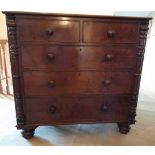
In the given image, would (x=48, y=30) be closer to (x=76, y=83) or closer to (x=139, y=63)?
(x=76, y=83)

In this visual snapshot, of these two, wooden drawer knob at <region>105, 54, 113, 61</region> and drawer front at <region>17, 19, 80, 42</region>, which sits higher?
drawer front at <region>17, 19, 80, 42</region>

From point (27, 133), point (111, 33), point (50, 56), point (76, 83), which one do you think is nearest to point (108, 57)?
point (111, 33)

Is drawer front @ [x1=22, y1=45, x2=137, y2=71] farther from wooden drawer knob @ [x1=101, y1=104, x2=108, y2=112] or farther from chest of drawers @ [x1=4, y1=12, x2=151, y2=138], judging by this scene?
wooden drawer knob @ [x1=101, y1=104, x2=108, y2=112]

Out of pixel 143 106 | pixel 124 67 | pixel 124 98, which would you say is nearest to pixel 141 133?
pixel 124 98

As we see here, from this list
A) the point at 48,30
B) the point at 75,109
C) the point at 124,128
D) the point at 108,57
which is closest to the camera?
the point at 48,30

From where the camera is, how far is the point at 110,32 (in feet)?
4.06

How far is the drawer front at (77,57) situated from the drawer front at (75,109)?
290 millimetres

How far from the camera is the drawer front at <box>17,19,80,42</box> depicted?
3.87 feet

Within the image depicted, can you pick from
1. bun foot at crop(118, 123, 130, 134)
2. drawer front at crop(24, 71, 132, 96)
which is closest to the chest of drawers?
drawer front at crop(24, 71, 132, 96)

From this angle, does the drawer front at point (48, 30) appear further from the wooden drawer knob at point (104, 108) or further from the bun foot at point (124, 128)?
the bun foot at point (124, 128)

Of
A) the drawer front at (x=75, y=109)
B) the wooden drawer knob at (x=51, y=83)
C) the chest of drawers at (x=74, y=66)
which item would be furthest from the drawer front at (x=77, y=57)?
the drawer front at (x=75, y=109)

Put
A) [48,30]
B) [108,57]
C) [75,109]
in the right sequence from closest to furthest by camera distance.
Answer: [48,30], [108,57], [75,109]

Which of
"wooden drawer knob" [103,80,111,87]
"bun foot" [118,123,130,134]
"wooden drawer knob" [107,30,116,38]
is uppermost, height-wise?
"wooden drawer knob" [107,30,116,38]

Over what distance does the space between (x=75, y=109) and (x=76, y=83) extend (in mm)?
247
